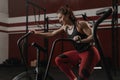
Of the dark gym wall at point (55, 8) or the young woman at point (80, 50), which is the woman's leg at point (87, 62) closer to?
the young woman at point (80, 50)

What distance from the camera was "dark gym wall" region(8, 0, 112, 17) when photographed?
22.4 ft

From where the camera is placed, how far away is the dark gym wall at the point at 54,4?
682 centimetres

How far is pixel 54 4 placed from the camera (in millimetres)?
7531

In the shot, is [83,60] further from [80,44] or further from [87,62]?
[80,44]

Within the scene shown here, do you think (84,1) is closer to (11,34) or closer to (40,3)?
(40,3)

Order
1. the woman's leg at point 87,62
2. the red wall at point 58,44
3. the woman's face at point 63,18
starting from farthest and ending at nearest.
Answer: the red wall at point 58,44 < the woman's face at point 63,18 < the woman's leg at point 87,62

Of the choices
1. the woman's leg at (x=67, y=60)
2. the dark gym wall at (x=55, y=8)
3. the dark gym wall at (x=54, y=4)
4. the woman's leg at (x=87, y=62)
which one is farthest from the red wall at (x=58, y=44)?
the woman's leg at (x=87, y=62)

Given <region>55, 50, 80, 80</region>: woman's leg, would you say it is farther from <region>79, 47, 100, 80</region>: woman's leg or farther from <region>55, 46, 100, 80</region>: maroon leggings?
<region>79, 47, 100, 80</region>: woman's leg

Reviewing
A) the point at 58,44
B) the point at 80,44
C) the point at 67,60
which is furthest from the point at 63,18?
the point at 58,44

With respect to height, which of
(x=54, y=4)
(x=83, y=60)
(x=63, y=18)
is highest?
(x=54, y=4)

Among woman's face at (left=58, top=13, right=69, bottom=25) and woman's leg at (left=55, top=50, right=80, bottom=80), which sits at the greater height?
woman's face at (left=58, top=13, right=69, bottom=25)

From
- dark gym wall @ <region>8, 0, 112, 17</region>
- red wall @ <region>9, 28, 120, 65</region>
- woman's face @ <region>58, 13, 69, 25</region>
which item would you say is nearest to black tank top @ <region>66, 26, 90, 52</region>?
woman's face @ <region>58, 13, 69, 25</region>

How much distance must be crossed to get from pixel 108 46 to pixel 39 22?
2.16m

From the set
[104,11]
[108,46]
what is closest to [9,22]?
[108,46]
